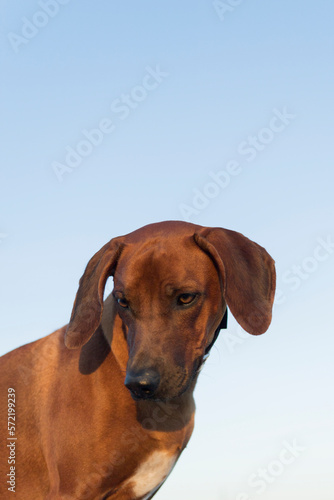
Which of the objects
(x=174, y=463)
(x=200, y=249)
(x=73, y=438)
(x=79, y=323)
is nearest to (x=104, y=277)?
(x=79, y=323)

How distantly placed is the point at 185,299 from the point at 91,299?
34.1 inches

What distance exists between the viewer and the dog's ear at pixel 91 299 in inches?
205

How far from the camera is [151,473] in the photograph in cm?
512

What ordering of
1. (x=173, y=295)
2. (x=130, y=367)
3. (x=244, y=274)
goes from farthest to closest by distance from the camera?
1. (x=244, y=274)
2. (x=173, y=295)
3. (x=130, y=367)

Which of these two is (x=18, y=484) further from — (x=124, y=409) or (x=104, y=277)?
(x=104, y=277)

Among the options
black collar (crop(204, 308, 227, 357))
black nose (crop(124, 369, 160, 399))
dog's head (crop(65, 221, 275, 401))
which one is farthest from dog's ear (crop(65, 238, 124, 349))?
black collar (crop(204, 308, 227, 357))

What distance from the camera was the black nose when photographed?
15.2 feet

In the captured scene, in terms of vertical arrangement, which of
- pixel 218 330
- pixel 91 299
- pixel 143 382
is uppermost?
pixel 218 330

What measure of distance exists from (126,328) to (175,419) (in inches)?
33.4

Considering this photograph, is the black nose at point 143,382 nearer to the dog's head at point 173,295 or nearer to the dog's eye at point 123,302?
the dog's head at point 173,295

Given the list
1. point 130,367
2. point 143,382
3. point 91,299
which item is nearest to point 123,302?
point 91,299

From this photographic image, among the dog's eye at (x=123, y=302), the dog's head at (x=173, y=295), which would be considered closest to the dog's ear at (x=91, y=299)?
the dog's head at (x=173, y=295)

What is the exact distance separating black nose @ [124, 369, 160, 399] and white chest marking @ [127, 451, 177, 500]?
700 mm

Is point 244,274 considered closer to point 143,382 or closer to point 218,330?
point 218,330
